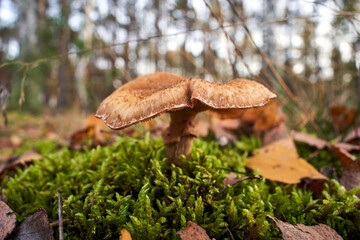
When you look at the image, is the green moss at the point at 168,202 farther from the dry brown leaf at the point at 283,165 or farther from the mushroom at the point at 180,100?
the mushroom at the point at 180,100

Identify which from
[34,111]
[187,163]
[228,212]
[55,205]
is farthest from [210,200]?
[34,111]

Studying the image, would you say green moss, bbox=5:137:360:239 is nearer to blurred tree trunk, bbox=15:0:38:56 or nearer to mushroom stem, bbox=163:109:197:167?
mushroom stem, bbox=163:109:197:167

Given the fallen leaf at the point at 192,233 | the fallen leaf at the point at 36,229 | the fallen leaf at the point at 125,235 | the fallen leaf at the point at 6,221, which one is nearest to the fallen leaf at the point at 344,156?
the fallen leaf at the point at 192,233

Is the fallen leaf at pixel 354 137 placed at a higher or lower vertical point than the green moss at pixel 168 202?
higher

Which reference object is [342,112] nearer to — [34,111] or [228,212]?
[228,212]

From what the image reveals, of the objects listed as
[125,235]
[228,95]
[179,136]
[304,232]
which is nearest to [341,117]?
[304,232]

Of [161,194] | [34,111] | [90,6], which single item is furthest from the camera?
[34,111]

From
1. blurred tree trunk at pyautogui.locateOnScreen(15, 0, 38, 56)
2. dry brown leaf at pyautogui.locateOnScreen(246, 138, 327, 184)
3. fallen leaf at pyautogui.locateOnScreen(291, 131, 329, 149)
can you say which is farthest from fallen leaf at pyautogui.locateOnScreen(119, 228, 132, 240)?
blurred tree trunk at pyautogui.locateOnScreen(15, 0, 38, 56)
